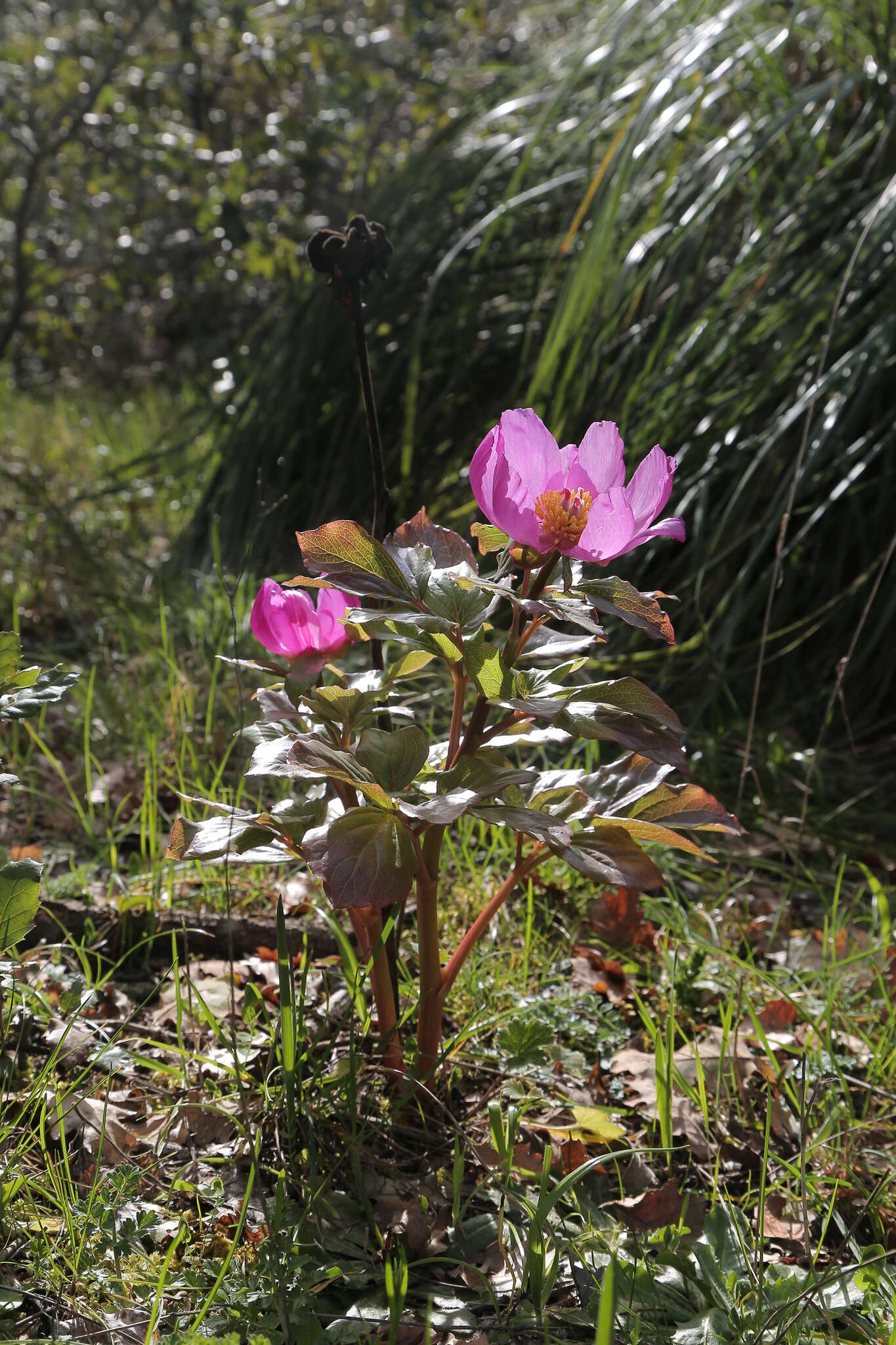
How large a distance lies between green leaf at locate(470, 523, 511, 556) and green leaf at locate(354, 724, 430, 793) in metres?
0.20

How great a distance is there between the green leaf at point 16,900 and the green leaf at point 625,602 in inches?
23.9

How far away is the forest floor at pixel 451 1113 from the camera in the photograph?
38.2 inches

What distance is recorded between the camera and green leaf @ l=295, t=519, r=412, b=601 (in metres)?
0.95

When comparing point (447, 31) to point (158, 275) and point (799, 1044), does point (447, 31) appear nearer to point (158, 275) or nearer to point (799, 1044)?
point (158, 275)

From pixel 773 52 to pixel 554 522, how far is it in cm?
252

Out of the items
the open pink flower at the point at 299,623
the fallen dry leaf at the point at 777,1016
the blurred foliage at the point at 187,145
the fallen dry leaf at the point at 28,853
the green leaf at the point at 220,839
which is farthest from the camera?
the blurred foliage at the point at 187,145

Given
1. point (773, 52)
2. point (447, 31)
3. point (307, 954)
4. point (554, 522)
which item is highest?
point (447, 31)

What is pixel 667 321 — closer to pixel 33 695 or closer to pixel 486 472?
pixel 486 472

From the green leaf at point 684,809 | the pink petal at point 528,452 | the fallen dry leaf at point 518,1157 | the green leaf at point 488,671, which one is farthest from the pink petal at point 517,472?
the fallen dry leaf at point 518,1157

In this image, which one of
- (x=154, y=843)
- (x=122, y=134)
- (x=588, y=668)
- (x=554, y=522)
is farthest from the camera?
(x=122, y=134)

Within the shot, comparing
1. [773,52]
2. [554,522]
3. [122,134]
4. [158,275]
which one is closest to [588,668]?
[554,522]

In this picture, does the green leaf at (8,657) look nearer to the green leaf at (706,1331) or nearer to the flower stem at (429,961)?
the flower stem at (429,961)

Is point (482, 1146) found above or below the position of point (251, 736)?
below

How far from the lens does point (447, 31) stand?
5469 mm
